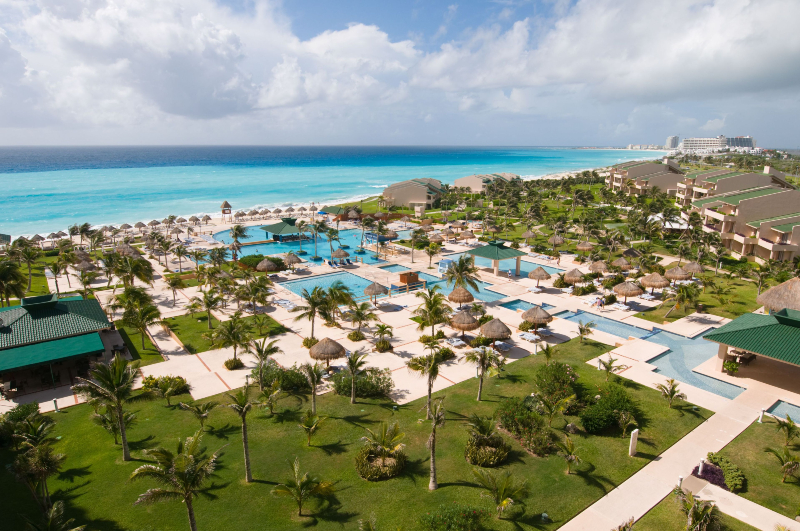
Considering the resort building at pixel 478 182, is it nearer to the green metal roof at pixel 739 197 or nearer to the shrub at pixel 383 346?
the green metal roof at pixel 739 197

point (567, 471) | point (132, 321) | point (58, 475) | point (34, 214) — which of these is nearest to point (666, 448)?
point (567, 471)

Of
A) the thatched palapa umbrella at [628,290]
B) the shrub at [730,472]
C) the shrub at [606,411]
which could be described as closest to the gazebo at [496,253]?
the thatched palapa umbrella at [628,290]

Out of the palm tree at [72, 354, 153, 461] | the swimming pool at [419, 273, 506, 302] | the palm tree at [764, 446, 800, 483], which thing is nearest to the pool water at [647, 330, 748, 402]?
the palm tree at [764, 446, 800, 483]

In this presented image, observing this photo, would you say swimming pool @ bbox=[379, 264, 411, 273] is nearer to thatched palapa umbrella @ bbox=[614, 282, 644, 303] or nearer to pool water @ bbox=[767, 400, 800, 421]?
thatched palapa umbrella @ bbox=[614, 282, 644, 303]

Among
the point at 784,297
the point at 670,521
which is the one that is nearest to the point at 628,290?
the point at 784,297

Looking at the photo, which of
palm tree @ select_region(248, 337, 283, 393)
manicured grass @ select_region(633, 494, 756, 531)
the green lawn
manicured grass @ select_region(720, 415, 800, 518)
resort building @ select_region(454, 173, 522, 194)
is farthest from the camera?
resort building @ select_region(454, 173, 522, 194)

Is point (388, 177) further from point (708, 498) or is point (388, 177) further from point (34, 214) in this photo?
point (708, 498)
